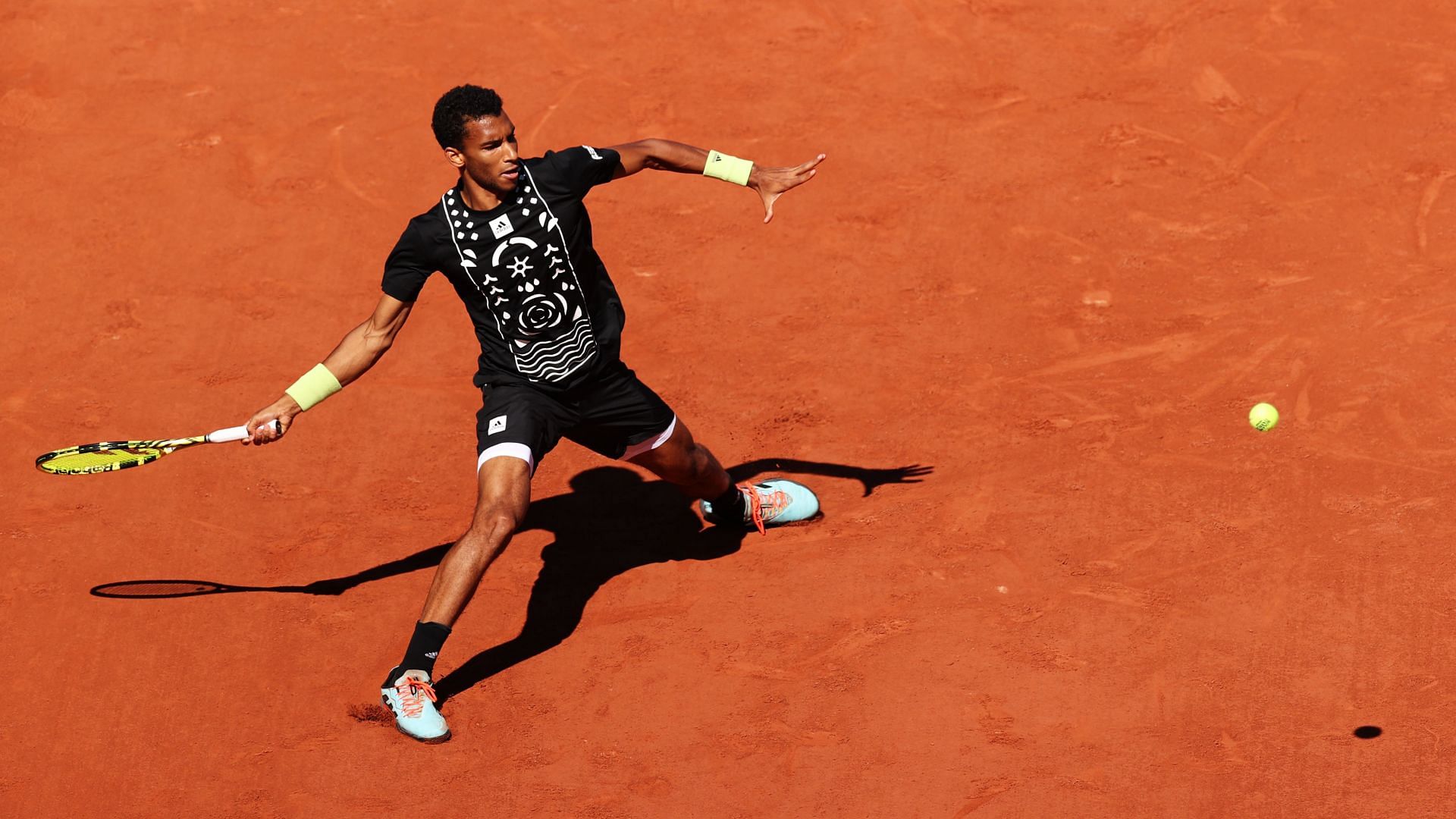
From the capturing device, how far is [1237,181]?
1064 centimetres

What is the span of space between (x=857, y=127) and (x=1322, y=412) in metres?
3.99

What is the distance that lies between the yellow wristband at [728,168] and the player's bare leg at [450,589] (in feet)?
5.45

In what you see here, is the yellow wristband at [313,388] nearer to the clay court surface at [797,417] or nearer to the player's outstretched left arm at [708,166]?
the clay court surface at [797,417]

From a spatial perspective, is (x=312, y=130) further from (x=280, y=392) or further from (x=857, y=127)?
(x=857, y=127)

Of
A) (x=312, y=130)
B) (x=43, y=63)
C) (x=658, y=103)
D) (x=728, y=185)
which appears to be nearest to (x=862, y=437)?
(x=728, y=185)

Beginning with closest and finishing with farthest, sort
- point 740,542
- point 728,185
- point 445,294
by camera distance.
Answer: point 740,542, point 445,294, point 728,185

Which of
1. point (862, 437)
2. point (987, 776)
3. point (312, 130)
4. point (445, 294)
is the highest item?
point (312, 130)

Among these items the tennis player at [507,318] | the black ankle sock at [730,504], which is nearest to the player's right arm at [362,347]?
the tennis player at [507,318]

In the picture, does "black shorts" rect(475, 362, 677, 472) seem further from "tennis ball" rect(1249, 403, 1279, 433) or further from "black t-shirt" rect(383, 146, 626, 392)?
"tennis ball" rect(1249, 403, 1279, 433)

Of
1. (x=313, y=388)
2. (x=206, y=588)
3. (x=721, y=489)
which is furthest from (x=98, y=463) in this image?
(x=721, y=489)

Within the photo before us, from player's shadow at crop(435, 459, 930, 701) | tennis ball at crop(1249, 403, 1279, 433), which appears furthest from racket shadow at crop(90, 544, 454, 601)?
tennis ball at crop(1249, 403, 1279, 433)

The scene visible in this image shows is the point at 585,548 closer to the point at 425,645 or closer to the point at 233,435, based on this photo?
the point at 425,645

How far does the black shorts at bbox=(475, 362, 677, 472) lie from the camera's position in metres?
7.48

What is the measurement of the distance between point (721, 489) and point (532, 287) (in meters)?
1.55
